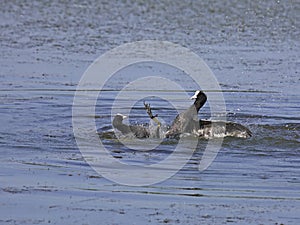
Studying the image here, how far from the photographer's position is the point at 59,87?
1459cm

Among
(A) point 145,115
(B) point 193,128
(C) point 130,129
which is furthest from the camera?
(A) point 145,115

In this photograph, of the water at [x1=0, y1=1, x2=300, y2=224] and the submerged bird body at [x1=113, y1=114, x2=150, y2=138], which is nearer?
the water at [x1=0, y1=1, x2=300, y2=224]

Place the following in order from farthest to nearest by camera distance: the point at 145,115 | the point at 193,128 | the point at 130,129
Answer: the point at 145,115, the point at 193,128, the point at 130,129

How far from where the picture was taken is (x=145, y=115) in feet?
44.0

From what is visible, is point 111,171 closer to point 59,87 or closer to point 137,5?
point 59,87

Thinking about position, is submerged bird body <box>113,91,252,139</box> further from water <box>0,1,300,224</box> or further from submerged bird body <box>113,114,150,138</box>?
water <box>0,1,300,224</box>

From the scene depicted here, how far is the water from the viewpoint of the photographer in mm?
7941

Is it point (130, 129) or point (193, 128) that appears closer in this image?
point (130, 129)

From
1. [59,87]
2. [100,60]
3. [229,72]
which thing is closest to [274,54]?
[229,72]

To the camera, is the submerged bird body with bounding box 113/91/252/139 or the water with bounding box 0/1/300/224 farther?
the submerged bird body with bounding box 113/91/252/139

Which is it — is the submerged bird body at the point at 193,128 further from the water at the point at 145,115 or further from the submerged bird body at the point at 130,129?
the water at the point at 145,115

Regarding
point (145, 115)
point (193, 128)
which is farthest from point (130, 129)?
point (145, 115)

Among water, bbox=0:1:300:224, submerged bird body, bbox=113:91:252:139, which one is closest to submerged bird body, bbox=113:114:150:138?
submerged bird body, bbox=113:91:252:139

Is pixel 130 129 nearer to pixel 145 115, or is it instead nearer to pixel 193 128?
pixel 193 128
